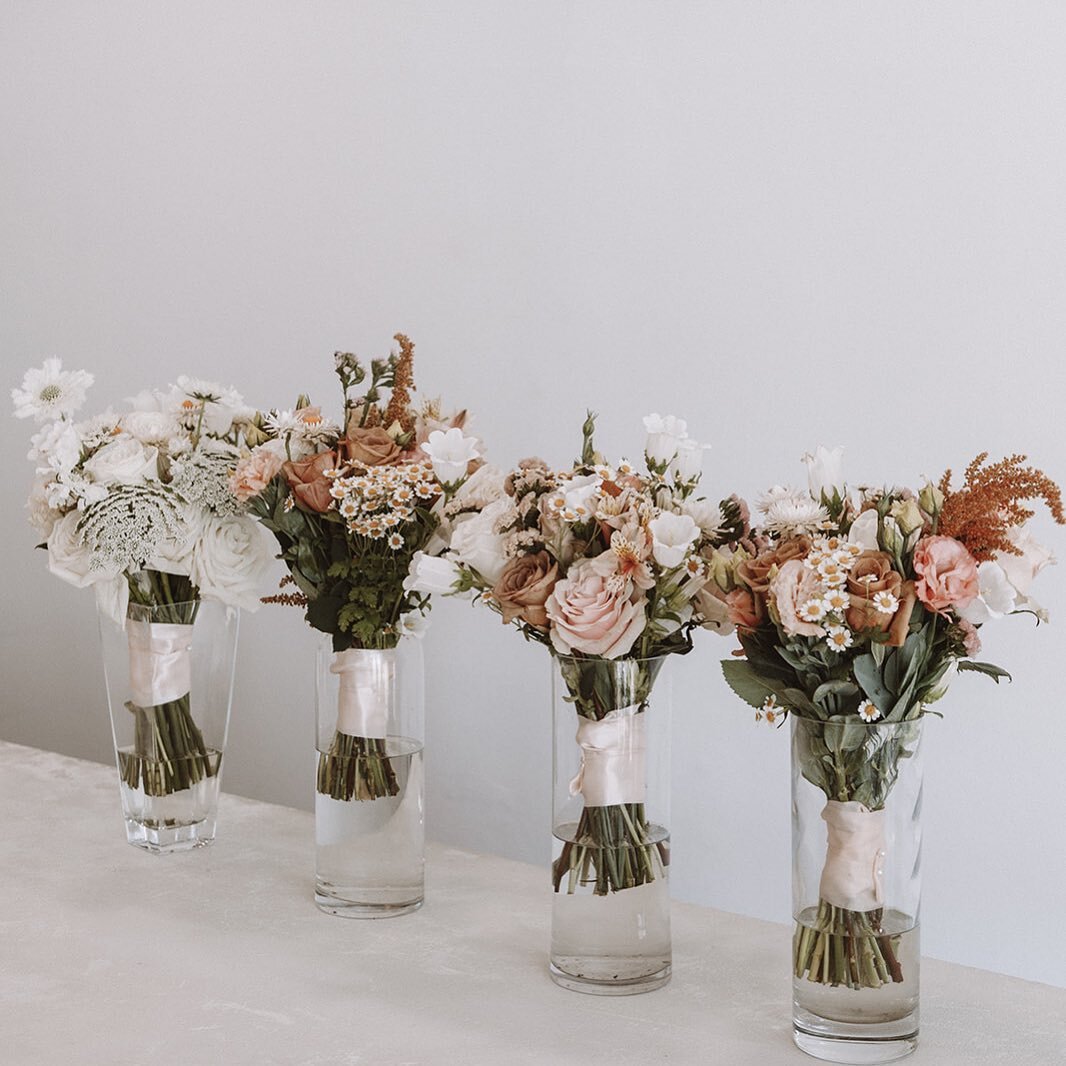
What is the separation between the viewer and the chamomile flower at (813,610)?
0.94m

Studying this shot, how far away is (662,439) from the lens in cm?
113

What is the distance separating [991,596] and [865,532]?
0.10 meters

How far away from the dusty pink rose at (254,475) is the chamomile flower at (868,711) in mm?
618

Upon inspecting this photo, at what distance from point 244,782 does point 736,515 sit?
4.92ft

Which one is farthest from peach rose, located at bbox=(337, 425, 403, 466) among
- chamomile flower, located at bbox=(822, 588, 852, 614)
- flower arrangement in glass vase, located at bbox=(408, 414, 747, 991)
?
chamomile flower, located at bbox=(822, 588, 852, 614)

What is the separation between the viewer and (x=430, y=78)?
2.03 meters

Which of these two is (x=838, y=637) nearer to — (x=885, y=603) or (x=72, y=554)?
(x=885, y=603)

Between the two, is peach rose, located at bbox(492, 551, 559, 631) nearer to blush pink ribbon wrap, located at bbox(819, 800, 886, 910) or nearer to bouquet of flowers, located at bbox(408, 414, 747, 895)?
bouquet of flowers, located at bbox(408, 414, 747, 895)

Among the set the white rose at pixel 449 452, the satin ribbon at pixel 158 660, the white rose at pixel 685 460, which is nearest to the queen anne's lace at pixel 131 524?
the satin ribbon at pixel 158 660

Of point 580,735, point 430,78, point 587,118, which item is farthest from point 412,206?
point 580,735

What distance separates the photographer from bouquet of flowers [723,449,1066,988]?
0.95 meters

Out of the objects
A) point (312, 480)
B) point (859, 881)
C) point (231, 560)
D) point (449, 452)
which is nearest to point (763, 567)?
point (859, 881)

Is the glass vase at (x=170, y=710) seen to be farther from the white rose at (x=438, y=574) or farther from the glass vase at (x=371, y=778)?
the white rose at (x=438, y=574)

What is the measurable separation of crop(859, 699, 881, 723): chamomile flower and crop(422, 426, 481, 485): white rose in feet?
1.52
